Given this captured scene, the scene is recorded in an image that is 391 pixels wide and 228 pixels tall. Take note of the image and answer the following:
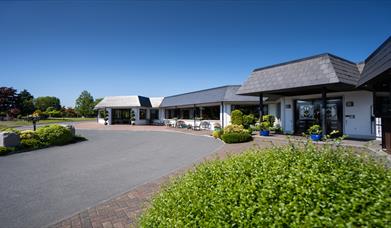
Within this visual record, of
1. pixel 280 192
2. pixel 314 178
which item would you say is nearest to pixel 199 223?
pixel 280 192

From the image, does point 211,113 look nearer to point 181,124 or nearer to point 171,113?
point 181,124

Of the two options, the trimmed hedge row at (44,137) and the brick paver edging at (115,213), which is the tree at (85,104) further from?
the brick paver edging at (115,213)

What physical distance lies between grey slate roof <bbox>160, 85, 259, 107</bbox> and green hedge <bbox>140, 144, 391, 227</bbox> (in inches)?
589

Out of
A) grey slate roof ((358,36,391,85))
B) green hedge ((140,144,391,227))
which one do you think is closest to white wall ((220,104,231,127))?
grey slate roof ((358,36,391,85))

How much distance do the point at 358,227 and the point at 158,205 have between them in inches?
82.5

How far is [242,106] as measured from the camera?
19.7 m

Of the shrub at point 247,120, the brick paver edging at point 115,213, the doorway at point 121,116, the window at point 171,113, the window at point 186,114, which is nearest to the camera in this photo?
the brick paver edging at point 115,213

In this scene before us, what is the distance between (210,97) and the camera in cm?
2125

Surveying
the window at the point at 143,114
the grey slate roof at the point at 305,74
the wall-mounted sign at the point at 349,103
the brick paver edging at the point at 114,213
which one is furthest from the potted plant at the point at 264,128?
the window at the point at 143,114

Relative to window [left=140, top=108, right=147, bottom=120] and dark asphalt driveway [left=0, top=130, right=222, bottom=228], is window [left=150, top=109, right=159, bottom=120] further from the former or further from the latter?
dark asphalt driveway [left=0, top=130, right=222, bottom=228]

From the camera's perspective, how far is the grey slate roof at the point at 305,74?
927 centimetres

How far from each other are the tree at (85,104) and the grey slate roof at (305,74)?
2549 inches

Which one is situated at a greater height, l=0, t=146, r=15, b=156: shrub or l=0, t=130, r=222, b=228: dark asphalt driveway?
l=0, t=146, r=15, b=156: shrub

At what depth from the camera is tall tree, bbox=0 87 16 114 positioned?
4475cm
